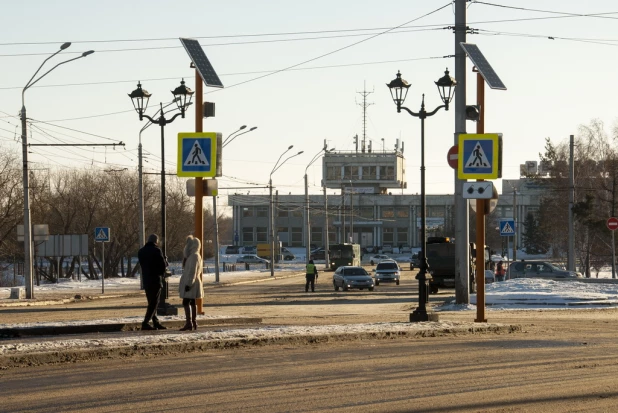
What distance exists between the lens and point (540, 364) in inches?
572

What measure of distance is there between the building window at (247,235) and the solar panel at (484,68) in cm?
14280

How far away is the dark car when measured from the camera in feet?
180

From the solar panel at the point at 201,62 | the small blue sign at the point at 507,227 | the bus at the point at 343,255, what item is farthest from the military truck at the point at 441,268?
the bus at the point at 343,255

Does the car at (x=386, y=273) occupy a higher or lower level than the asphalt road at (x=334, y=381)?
lower

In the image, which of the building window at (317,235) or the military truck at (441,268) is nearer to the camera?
the military truck at (441,268)

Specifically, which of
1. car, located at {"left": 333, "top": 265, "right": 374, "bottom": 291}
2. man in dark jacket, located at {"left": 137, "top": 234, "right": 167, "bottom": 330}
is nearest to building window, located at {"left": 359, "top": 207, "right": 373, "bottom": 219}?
car, located at {"left": 333, "top": 265, "right": 374, "bottom": 291}

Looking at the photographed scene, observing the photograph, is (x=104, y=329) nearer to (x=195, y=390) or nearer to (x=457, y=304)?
(x=195, y=390)

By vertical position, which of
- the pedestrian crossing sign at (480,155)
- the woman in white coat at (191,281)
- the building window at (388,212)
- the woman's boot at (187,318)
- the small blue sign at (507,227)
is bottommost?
the woman's boot at (187,318)

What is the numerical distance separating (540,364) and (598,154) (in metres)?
69.8

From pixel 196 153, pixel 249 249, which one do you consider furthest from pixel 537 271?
pixel 249 249

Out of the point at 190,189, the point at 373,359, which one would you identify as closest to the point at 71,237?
the point at 190,189

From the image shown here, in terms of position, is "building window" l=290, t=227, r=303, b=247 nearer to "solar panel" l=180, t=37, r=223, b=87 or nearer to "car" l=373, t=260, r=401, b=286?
"car" l=373, t=260, r=401, b=286

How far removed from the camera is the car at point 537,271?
2158 inches

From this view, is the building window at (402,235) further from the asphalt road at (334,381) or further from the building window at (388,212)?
the asphalt road at (334,381)
